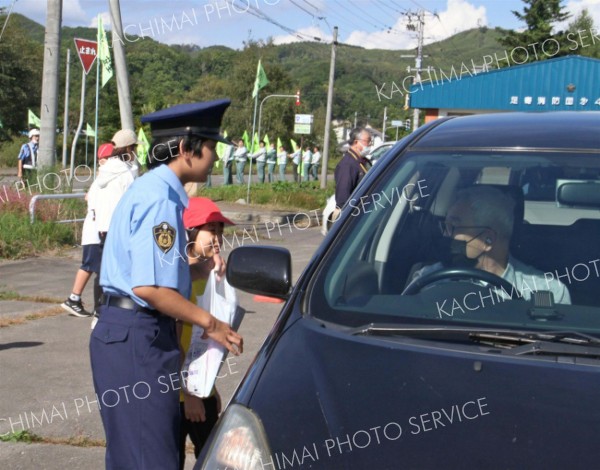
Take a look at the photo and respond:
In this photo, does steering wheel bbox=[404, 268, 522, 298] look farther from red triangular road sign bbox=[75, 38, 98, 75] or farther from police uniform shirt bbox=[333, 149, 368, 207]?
red triangular road sign bbox=[75, 38, 98, 75]

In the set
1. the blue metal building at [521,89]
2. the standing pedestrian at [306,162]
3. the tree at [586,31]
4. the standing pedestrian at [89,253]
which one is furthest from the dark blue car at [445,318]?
the tree at [586,31]

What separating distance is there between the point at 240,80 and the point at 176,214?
6633cm

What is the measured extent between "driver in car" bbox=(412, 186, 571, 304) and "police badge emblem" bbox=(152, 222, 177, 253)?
912 millimetres

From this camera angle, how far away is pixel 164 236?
3.24 metres

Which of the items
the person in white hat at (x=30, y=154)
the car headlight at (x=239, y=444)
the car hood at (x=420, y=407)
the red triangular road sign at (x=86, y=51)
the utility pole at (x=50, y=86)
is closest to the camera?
the car hood at (x=420, y=407)

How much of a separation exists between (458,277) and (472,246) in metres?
0.20

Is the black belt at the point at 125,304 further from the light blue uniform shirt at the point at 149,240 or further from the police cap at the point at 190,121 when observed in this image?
the police cap at the point at 190,121

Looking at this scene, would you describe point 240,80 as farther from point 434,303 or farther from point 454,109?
point 434,303

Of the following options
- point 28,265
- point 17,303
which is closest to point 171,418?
point 17,303

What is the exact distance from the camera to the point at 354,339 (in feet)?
9.36

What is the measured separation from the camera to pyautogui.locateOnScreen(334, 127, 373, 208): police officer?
35.3 ft

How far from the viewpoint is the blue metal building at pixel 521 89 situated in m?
26.3

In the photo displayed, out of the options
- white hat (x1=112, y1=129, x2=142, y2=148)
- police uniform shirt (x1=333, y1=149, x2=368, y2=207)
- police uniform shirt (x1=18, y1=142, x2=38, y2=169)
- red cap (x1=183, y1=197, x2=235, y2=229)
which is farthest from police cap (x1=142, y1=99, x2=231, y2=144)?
police uniform shirt (x1=18, y1=142, x2=38, y2=169)

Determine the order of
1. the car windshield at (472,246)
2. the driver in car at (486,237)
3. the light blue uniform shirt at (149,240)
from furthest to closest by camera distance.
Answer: the driver in car at (486,237), the light blue uniform shirt at (149,240), the car windshield at (472,246)
